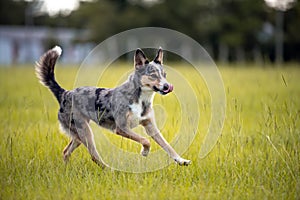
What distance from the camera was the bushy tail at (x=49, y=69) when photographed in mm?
6511

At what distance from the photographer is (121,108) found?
5.89m

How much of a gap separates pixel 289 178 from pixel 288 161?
0.60 m

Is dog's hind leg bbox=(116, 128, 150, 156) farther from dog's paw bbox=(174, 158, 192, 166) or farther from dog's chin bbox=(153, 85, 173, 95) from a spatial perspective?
dog's chin bbox=(153, 85, 173, 95)

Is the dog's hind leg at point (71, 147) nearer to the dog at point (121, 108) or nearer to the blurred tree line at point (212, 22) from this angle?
the dog at point (121, 108)

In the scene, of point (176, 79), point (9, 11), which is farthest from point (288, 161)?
point (9, 11)

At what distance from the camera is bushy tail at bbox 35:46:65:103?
651 centimetres

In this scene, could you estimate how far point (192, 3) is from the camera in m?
51.5

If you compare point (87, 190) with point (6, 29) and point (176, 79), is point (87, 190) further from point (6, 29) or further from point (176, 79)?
point (6, 29)

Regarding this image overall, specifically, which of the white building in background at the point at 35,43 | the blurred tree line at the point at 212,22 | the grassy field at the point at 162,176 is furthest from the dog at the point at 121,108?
the white building in background at the point at 35,43

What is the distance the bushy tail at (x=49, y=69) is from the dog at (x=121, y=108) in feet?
0.06

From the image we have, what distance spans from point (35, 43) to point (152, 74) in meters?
59.9

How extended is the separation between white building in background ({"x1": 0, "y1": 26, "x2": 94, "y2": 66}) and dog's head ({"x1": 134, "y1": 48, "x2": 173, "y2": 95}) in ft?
161

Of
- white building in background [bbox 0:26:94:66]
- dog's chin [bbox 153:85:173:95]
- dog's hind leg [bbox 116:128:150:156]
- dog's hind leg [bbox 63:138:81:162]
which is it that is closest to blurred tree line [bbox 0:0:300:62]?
white building in background [bbox 0:26:94:66]

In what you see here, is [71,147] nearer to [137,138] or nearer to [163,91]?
[137,138]
